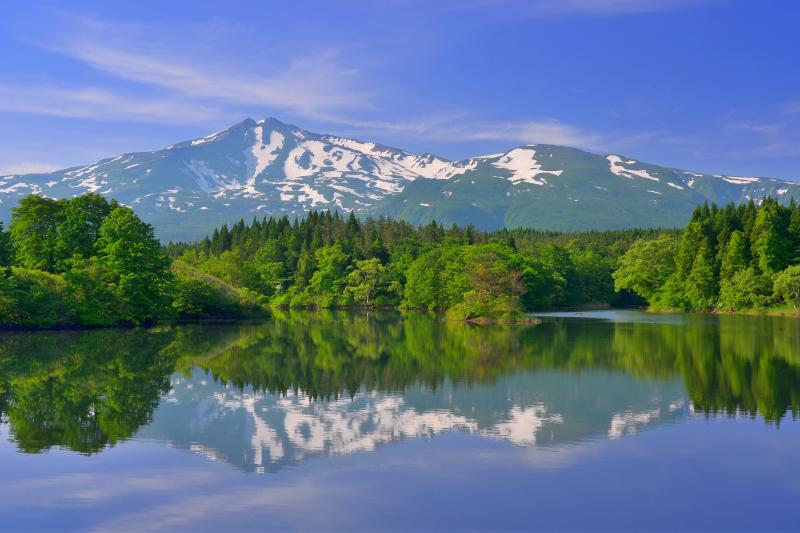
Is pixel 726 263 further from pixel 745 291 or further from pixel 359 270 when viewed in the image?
pixel 359 270

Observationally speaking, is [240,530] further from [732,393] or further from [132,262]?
[132,262]

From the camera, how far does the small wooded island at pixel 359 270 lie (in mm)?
61781

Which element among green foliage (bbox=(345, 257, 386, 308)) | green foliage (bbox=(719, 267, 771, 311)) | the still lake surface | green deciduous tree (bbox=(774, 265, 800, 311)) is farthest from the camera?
green foliage (bbox=(345, 257, 386, 308))

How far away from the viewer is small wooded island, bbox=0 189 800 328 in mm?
61781

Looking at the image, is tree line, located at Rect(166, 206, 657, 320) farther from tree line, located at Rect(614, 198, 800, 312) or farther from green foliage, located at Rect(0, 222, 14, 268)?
green foliage, located at Rect(0, 222, 14, 268)

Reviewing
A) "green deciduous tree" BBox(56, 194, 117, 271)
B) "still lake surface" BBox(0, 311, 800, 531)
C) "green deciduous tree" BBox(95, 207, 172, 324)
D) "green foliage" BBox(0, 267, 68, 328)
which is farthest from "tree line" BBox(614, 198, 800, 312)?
"green foliage" BBox(0, 267, 68, 328)

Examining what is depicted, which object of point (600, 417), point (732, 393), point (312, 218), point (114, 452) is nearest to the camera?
point (114, 452)

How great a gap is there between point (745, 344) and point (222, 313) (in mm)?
53251

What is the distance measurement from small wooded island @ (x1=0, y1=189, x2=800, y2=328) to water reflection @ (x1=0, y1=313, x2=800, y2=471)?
10.2 metres

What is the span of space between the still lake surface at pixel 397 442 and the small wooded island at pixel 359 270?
21.5 metres

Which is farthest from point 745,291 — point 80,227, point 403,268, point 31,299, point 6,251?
point 6,251

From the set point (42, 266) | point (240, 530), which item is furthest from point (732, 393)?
point (42, 266)

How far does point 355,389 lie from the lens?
29375 millimetres

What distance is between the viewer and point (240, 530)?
12.8 meters
